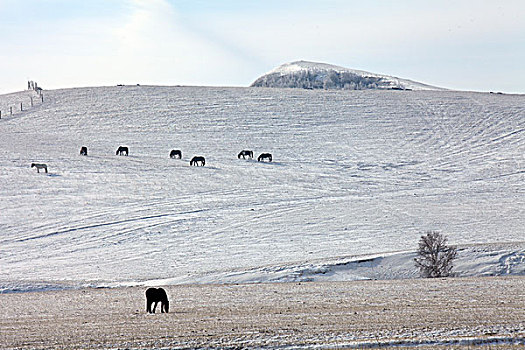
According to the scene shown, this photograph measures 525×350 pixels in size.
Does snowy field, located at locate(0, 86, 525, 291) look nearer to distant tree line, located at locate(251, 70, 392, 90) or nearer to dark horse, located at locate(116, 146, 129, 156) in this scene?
dark horse, located at locate(116, 146, 129, 156)

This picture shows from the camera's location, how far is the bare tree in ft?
65.8

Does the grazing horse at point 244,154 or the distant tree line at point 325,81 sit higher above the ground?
the distant tree line at point 325,81

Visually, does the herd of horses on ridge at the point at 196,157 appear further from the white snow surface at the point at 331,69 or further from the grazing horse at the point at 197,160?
the white snow surface at the point at 331,69

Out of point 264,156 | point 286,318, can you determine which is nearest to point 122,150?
point 264,156

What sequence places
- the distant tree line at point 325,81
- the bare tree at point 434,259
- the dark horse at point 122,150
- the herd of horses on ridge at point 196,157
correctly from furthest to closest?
the distant tree line at point 325,81 < the dark horse at point 122,150 < the herd of horses on ridge at point 196,157 < the bare tree at point 434,259

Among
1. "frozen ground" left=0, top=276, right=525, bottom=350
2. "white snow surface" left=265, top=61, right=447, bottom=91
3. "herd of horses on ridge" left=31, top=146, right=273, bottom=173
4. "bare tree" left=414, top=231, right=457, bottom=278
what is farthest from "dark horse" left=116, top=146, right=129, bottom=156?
"white snow surface" left=265, top=61, right=447, bottom=91

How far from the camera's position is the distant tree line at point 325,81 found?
3460 inches

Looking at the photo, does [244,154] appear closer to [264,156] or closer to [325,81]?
[264,156]

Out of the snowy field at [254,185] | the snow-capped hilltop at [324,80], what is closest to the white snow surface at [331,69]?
the snow-capped hilltop at [324,80]

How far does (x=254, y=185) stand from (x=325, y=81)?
53.0 meters

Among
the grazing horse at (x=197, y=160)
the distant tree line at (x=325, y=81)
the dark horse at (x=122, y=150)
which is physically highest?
the distant tree line at (x=325, y=81)

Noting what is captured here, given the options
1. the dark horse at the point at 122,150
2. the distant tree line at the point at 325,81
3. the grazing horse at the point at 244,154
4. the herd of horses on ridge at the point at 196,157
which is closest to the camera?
the herd of horses on ridge at the point at 196,157

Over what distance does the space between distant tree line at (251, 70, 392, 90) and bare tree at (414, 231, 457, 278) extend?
6485 centimetres

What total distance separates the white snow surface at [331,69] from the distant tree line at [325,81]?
1.65 meters
